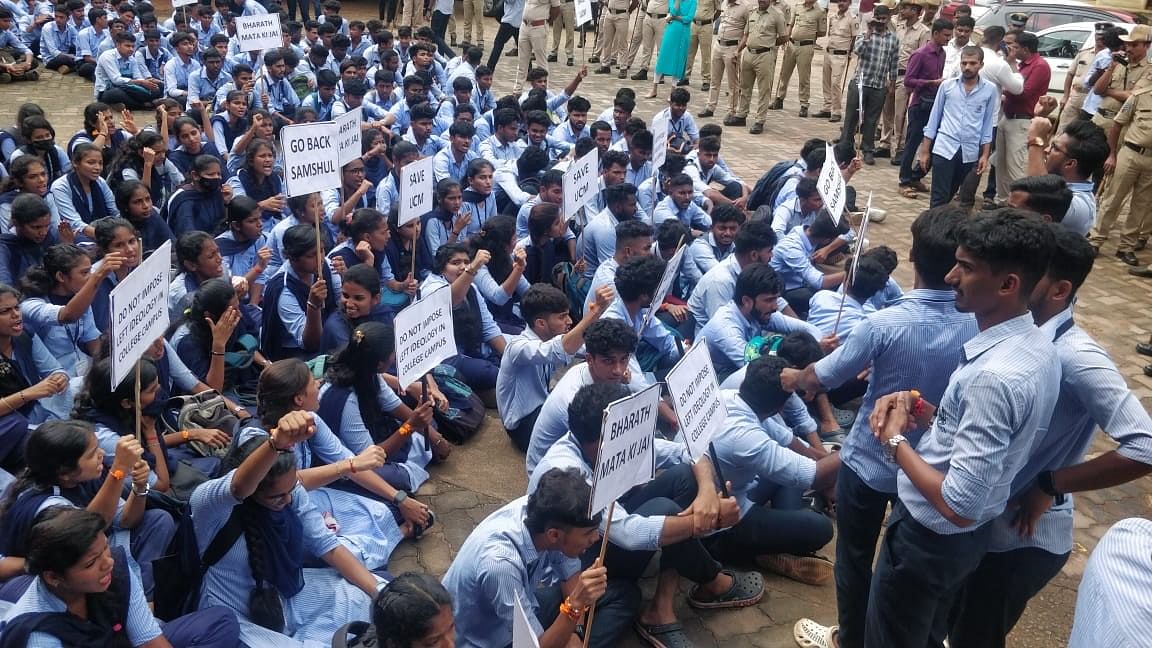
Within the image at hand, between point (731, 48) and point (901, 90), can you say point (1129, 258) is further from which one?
point (731, 48)

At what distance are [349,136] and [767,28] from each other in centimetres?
882

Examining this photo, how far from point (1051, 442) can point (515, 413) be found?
2.96m

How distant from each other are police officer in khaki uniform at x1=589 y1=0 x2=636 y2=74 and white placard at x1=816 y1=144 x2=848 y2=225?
1092cm

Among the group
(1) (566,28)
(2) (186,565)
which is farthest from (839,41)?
(2) (186,565)

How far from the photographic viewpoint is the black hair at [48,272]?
4941 mm

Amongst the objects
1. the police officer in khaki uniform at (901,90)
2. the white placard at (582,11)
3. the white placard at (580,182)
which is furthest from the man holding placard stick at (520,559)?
the police officer in khaki uniform at (901,90)

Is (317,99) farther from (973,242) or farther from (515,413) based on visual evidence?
(973,242)

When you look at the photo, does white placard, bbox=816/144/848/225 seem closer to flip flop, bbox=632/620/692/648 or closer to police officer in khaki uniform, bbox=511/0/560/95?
flip flop, bbox=632/620/692/648

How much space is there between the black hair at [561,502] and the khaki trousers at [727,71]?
12.4 meters

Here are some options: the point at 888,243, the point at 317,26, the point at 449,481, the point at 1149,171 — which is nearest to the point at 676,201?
the point at 888,243

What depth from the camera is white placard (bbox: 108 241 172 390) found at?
12.2 ft

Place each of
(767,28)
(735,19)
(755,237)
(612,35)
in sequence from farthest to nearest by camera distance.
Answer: (612,35)
(735,19)
(767,28)
(755,237)

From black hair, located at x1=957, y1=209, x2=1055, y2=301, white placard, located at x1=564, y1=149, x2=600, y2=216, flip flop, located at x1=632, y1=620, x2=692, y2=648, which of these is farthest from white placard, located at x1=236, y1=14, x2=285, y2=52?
black hair, located at x1=957, y1=209, x2=1055, y2=301

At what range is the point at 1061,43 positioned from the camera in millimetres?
14328
